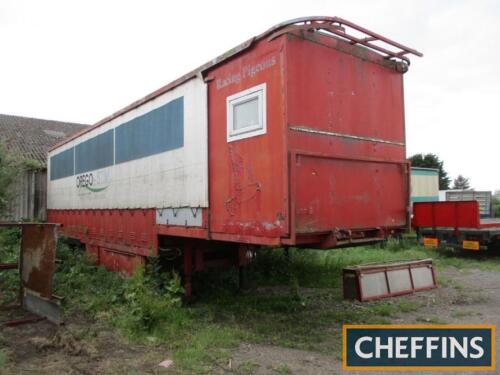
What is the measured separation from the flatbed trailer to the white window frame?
28.1ft

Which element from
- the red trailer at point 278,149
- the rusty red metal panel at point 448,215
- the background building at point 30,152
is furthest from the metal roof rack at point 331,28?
the background building at point 30,152

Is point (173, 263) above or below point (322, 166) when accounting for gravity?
below

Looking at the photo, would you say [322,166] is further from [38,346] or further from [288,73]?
[38,346]

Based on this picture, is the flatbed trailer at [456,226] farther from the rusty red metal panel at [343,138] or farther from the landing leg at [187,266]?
the landing leg at [187,266]

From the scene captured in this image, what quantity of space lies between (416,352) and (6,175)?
11.3 m

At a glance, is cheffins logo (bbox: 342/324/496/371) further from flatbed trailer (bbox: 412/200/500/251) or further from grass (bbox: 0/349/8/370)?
flatbed trailer (bbox: 412/200/500/251)

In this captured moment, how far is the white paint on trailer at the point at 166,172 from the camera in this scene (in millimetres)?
6395

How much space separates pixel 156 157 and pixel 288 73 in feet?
10.7

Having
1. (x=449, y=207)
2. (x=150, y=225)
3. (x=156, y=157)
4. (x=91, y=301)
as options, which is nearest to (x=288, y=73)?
(x=156, y=157)

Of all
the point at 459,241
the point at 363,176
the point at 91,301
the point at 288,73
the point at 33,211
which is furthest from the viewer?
the point at 33,211

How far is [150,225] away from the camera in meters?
7.64

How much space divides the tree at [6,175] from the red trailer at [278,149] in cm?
622

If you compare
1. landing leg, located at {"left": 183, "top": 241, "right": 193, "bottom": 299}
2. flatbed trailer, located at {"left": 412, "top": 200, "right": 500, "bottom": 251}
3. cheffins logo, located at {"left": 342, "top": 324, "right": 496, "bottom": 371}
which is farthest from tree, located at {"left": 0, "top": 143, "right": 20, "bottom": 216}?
flatbed trailer, located at {"left": 412, "top": 200, "right": 500, "bottom": 251}

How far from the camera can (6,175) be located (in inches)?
483
